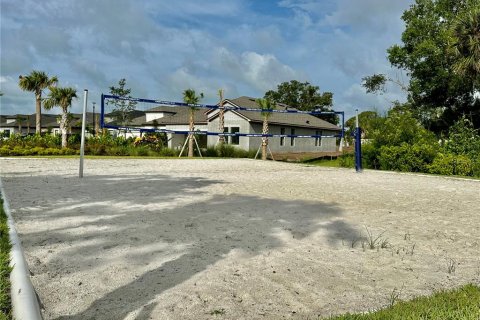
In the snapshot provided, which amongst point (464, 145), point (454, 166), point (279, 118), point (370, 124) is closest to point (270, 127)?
point (279, 118)

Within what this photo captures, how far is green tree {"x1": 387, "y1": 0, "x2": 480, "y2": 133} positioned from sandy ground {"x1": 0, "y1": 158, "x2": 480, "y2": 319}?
77.1 ft

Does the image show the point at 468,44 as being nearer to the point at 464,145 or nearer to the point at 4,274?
the point at 464,145

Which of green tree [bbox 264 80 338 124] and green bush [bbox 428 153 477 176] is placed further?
green tree [bbox 264 80 338 124]

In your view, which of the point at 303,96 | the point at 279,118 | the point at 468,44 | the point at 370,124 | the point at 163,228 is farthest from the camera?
the point at 303,96

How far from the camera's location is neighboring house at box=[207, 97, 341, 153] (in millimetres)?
29688

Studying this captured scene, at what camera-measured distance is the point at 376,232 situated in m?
4.95

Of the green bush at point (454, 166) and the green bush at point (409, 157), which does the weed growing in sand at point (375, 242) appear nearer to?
the green bush at point (454, 166)

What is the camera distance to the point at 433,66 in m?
28.2

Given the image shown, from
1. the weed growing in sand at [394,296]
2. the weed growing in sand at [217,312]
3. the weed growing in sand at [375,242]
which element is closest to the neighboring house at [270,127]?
the weed growing in sand at [375,242]

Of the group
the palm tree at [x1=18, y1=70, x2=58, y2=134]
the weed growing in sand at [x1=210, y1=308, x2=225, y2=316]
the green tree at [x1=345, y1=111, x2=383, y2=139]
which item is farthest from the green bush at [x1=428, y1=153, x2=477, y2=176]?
the palm tree at [x1=18, y1=70, x2=58, y2=134]

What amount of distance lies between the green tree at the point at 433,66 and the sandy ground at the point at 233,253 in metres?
23.5

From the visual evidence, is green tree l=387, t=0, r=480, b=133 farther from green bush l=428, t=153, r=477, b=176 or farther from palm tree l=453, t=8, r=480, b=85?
green bush l=428, t=153, r=477, b=176

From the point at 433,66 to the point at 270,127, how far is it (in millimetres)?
12451

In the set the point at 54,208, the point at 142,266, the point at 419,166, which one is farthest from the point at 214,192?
the point at 419,166
